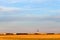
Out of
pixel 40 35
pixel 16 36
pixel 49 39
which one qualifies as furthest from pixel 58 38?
pixel 16 36

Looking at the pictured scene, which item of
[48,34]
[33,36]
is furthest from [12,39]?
[48,34]

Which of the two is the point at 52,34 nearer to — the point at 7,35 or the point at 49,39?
the point at 49,39

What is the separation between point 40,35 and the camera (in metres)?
25.2

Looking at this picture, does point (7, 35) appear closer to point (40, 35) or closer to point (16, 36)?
point (16, 36)

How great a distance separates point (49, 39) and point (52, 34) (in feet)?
5.98

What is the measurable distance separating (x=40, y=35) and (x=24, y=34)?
1826 millimetres

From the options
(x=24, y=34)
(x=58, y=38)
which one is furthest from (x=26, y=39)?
(x=58, y=38)

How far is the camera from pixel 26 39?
23234 mm

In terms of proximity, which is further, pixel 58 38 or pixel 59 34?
pixel 59 34

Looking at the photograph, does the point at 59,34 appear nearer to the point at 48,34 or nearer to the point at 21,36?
the point at 48,34

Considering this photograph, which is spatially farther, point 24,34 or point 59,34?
point 59,34

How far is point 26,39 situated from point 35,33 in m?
2.07

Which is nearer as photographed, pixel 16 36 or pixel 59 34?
pixel 16 36

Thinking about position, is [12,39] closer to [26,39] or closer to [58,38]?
[26,39]
